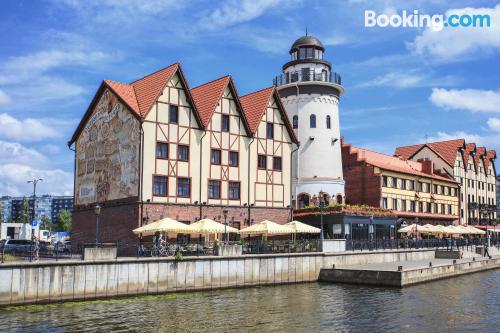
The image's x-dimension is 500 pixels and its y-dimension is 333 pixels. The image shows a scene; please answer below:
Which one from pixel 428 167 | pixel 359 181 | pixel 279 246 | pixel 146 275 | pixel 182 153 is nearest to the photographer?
pixel 146 275

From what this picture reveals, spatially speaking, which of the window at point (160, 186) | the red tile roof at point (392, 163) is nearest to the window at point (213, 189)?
the window at point (160, 186)

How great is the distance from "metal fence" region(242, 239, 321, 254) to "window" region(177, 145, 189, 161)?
28.2ft

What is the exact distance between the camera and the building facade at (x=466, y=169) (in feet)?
274

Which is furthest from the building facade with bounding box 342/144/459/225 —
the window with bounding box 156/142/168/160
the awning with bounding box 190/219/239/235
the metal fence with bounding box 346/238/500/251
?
the window with bounding box 156/142/168/160

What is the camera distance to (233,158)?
49.1 metres

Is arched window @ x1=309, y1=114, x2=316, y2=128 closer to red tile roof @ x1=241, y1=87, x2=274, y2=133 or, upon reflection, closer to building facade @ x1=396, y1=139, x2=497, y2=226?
red tile roof @ x1=241, y1=87, x2=274, y2=133

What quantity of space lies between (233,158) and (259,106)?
239 inches

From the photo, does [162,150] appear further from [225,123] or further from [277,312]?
[277,312]

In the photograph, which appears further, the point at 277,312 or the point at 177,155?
the point at 177,155

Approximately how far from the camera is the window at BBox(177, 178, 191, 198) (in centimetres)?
4491

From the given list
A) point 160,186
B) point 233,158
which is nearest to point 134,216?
point 160,186

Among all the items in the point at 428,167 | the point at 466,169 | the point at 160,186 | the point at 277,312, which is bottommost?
the point at 277,312

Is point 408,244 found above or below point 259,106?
below

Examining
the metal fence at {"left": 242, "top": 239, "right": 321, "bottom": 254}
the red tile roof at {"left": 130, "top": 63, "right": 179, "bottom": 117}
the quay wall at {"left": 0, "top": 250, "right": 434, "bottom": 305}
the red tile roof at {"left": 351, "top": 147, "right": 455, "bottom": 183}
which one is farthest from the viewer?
the red tile roof at {"left": 351, "top": 147, "right": 455, "bottom": 183}
